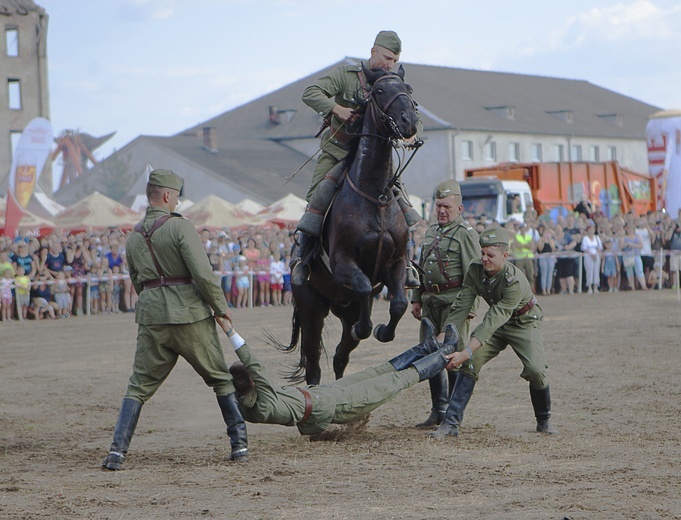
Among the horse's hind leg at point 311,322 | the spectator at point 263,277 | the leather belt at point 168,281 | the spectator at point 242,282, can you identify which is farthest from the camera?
the spectator at point 263,277

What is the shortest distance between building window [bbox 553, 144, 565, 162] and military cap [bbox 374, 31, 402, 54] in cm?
6194

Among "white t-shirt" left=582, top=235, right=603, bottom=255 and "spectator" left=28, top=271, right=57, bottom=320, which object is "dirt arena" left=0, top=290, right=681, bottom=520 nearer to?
"spectator" left=28, top=271, right=57, bottom=320

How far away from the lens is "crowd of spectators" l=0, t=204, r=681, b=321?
74.1 feet

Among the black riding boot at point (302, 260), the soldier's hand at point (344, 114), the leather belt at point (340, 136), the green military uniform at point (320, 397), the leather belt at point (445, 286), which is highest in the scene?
the soldier's hand at point (344, 114)

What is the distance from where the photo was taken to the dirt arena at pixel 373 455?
6.08 m

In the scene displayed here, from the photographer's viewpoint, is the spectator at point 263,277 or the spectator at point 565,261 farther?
the spectator at point 565,261

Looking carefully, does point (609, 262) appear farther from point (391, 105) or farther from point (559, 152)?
point (559, 152)

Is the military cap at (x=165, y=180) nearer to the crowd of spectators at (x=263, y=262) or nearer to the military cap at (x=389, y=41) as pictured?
the military cap at (x=389, y=41)

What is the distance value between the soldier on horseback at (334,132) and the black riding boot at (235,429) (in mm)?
1864

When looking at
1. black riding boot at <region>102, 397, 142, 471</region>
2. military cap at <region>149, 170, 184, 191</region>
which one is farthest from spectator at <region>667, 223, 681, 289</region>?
black riding boot at <region>102, 397, 142, 471</region>

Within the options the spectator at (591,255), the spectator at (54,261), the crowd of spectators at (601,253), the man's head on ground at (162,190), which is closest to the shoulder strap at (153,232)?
the man's head on ground at (162,190)

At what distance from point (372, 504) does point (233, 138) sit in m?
66.3

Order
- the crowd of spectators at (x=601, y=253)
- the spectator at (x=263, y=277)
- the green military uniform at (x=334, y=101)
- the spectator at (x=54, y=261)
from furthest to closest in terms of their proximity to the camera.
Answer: the crowd of spectators at (x=601, y=253), the spectator at (x=263, y=277), the spectator at (x=54, y=261), the green military uniform at (x=334, y=101)

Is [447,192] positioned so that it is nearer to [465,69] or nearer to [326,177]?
[326,177]
